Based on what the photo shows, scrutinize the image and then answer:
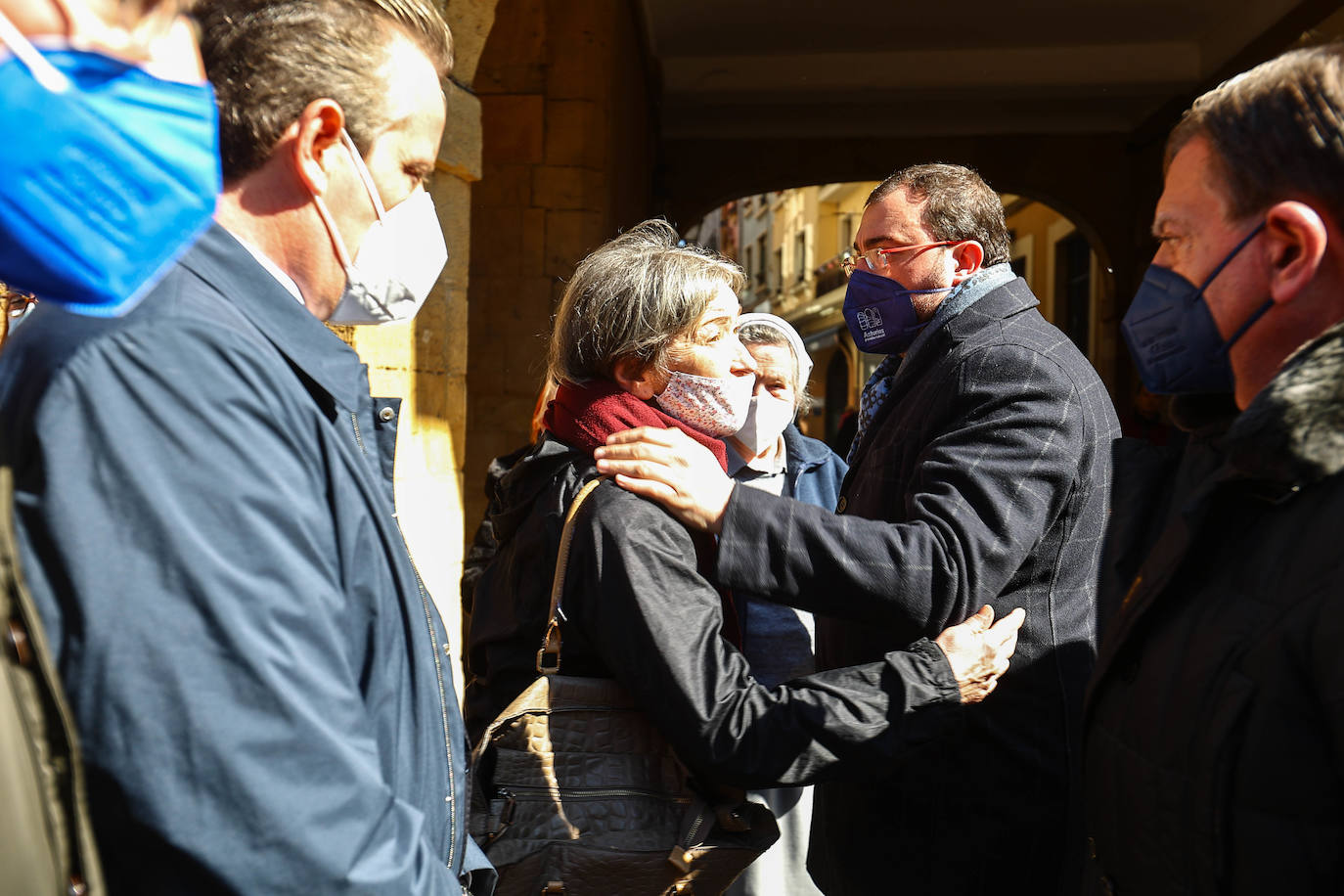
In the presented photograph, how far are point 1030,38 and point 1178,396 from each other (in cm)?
937

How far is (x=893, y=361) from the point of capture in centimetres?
280

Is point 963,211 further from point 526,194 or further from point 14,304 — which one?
point 526,194

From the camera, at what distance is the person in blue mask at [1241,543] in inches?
44.1

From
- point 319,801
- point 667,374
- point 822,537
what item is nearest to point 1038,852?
point 822,537

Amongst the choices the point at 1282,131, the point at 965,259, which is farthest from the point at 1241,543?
the point at 965,259

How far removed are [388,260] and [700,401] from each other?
2.76 feet

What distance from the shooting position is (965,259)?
8.51ft

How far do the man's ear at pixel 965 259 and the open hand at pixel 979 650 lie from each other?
0.92m

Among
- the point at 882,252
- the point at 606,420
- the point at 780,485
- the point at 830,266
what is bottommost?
the point at 780,485

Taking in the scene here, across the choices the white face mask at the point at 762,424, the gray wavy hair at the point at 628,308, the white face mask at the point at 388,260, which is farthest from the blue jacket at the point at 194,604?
the white face mask at the point at 762,424

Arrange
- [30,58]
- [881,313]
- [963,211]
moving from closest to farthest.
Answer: [30,58], [963,211], [881,313]

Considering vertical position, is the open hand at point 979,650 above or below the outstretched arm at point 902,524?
below

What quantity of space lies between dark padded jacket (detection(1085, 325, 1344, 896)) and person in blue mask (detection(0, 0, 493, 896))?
86 centimetres

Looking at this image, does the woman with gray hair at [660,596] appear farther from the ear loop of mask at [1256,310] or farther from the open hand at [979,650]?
the ear loop of mask at [1256,310]
